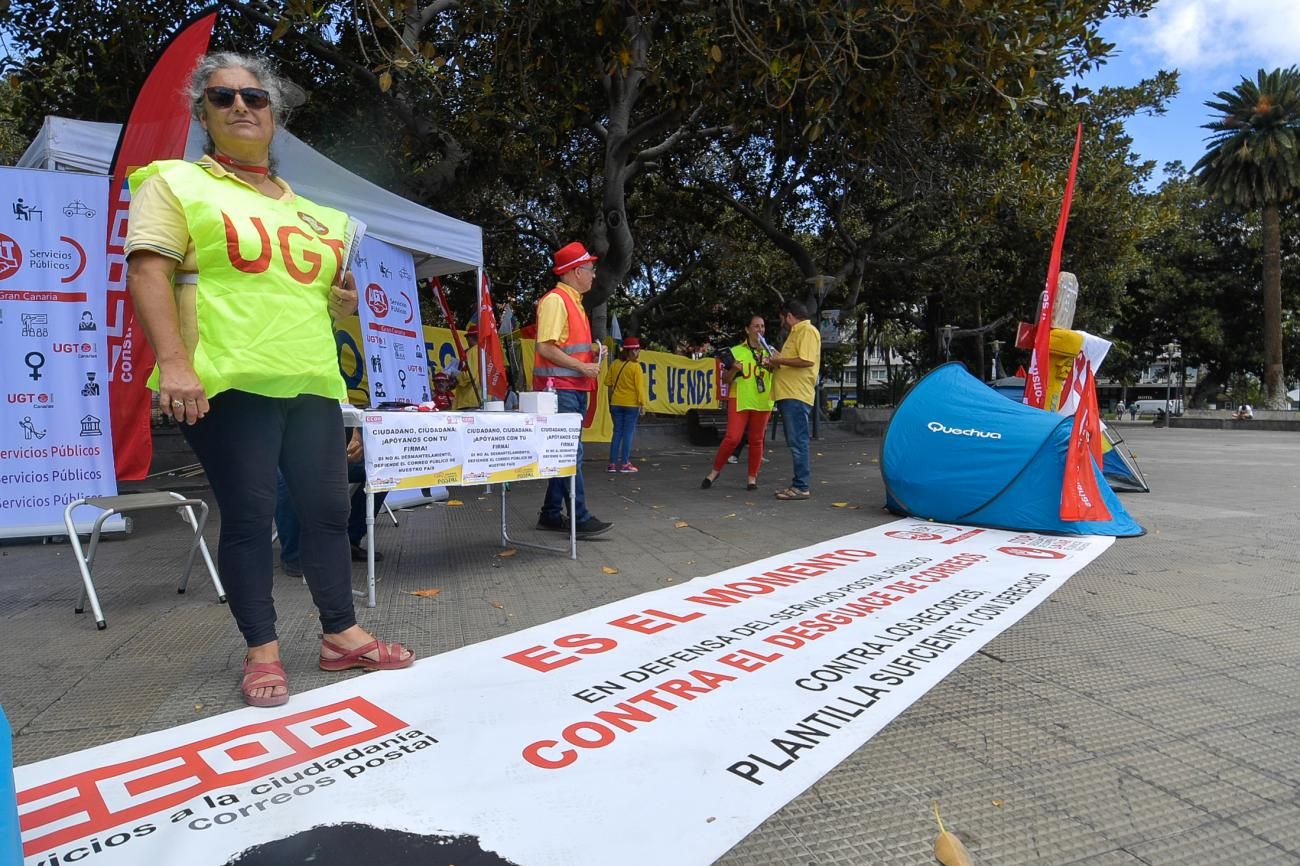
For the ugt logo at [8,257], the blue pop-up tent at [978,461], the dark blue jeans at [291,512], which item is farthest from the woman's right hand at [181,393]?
the blue pop-up tent at [978,461]

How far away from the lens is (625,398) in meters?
9.59

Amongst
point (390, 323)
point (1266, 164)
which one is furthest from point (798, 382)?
point (1266, 164)

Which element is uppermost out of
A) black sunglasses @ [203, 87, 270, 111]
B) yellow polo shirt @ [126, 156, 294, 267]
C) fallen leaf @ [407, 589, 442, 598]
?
black sunglasses @ [203, 87, 270, 111]

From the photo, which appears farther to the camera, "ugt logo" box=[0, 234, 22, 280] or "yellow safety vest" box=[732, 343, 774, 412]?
"yellow safety vest" box=[732, 343, 774, 412]

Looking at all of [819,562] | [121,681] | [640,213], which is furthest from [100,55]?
[640,213]

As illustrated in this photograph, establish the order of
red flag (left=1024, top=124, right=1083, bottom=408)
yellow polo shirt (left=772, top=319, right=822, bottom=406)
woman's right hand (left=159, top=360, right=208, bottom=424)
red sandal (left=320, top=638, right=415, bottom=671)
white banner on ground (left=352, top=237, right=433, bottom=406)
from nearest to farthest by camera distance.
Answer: woman's right hand (left=159, top=360, right=208, bottom=424), red sandal (left=320, top=638, right=415, bottom=671), red flag (left=1024, top=124, right=1083, bottom=408), yellow polo shirt (left=772, top=319, right=822, bottom=406), white banner on ground (left=352, top=237, right=433, bottom=406)

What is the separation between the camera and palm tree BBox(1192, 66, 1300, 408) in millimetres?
29891

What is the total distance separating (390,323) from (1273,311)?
3517 centimetres

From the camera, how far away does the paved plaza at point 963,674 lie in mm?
1763

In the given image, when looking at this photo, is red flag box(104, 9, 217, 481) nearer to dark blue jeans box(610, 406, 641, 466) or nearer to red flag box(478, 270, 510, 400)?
red flag box(478, 270, 510, 400)

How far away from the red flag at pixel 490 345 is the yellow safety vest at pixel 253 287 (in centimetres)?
533

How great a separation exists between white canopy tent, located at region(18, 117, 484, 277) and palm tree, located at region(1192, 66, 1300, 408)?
34.3 meters

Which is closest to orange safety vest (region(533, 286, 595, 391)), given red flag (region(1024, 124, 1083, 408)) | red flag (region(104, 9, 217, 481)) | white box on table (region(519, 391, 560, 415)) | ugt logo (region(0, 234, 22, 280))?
white box on table (region(519, 391, 560, 415))

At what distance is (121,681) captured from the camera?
261 centimetres
